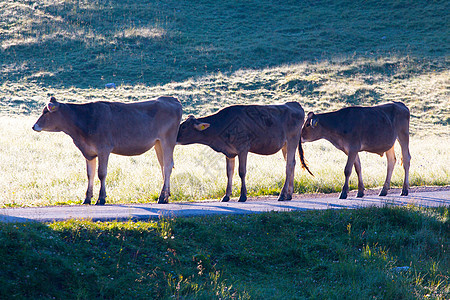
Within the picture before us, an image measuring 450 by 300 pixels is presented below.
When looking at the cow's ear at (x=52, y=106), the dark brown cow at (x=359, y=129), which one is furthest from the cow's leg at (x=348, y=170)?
the cow's ear at (x=52, y=106)

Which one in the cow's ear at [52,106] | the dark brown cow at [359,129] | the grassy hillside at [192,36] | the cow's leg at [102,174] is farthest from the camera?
the grassy hillside at [192,36]

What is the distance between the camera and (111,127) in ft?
43.9

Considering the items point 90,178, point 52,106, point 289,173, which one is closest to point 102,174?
point 90,178

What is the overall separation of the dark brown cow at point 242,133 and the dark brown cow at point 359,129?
970 mm

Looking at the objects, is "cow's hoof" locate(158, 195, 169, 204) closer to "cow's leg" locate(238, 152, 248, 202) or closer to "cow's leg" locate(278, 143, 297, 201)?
"cow's leg" locate(238, 152, 248, 202)

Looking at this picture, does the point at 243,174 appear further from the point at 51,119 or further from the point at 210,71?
the point at 210,71

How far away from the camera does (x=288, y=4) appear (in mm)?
74812

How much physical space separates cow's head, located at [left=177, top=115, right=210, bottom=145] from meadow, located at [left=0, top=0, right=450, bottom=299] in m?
1.72

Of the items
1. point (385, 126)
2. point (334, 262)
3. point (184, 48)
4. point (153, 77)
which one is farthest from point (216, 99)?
point (334, 262)

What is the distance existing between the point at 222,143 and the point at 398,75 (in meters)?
39.3

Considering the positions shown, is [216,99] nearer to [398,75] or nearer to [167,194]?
[398,75]

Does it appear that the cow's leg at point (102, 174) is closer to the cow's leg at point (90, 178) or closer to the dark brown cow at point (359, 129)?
the cow's leg at point (90, 178)

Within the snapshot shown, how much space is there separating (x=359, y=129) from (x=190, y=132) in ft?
15.0

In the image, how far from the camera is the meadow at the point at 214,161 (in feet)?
27.5
